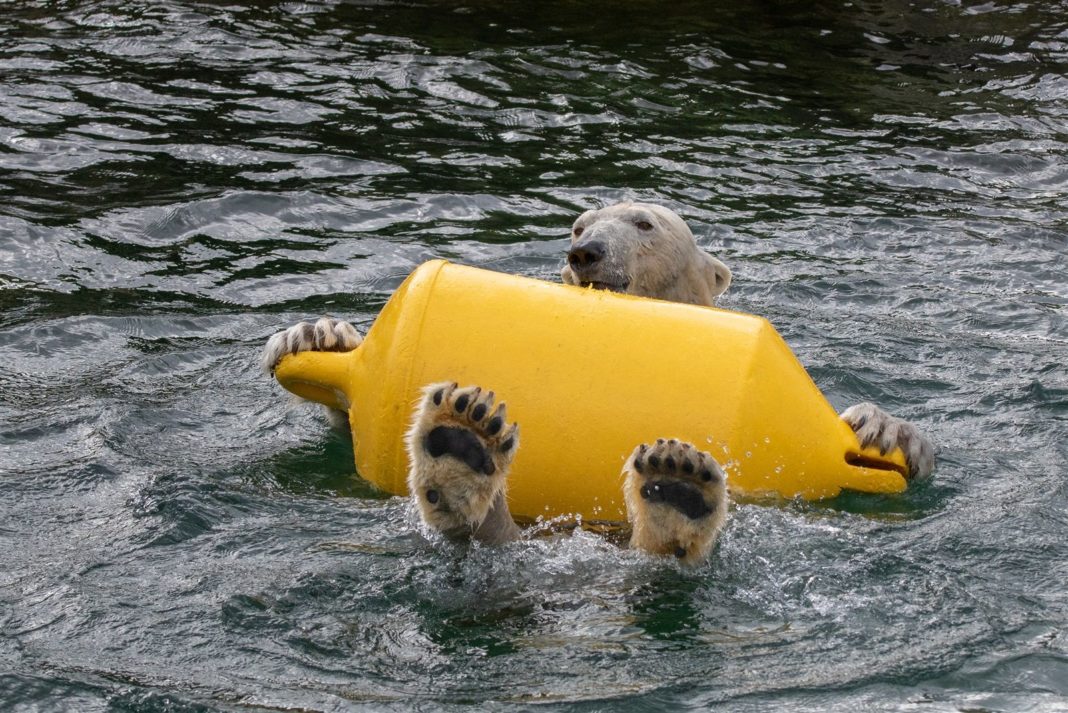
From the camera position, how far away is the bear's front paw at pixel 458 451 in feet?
12.8

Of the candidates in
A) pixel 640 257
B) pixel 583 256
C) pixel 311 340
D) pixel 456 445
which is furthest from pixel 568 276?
pixel 456 445

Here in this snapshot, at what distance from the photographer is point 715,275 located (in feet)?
21.5

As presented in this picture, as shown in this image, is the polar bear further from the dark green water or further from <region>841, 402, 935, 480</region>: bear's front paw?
<region>841, 402, 935, 480</region>: bear's front paw

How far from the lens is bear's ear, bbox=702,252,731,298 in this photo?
6.41 m

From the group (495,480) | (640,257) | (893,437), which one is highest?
(640,257)

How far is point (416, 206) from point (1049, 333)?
3972mm

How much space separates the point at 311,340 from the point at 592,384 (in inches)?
49.5

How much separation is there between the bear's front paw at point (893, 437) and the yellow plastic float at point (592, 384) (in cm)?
27

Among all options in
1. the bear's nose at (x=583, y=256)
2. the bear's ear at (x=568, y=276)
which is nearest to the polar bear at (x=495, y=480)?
the bear's nose at (x=583, y=256)

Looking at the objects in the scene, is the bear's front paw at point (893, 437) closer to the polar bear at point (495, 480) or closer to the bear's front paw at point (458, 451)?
the polar bear at point (495, 480)

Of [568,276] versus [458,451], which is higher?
[458,451]

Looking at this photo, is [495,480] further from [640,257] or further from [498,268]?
[498,268]

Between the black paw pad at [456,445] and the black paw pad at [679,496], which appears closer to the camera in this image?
the black paw pad at [456,445]

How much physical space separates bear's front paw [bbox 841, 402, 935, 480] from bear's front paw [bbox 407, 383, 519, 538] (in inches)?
57.3
